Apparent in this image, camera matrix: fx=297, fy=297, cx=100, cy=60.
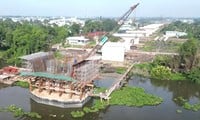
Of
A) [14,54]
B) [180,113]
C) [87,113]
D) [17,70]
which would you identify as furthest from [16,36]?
[180,113]

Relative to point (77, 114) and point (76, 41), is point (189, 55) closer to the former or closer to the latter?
point (77, 114)

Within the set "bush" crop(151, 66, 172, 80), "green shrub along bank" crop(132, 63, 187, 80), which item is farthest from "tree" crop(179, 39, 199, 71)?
"bush" crop(151, 66, 172, 80)

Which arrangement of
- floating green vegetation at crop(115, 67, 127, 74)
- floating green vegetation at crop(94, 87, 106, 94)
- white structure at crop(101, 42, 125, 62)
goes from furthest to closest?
white structure at crop(101, 42, 125, 62) → floating green vegetation at crop(115, 67, 127, 74) → floating green vegetation at crop(94, 87, 106, 94)

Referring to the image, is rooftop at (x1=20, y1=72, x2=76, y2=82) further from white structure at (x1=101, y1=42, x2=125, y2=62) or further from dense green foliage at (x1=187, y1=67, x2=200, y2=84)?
white structure at (x1=101, y1=42, x2=125, y2=62)

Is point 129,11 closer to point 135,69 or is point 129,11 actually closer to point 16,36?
point 135,69

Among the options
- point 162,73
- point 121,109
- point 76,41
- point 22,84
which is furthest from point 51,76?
point 76,41

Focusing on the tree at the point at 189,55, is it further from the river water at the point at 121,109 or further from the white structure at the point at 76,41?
the white structure at the point at 76,41

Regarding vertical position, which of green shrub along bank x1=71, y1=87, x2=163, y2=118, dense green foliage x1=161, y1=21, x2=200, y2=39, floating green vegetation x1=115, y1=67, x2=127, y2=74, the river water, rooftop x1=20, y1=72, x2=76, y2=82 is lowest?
the river water

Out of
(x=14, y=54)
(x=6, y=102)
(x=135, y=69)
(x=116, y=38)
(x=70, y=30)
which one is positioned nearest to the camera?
(x=6, y=102)

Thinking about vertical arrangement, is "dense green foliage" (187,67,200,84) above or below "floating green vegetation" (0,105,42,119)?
above
